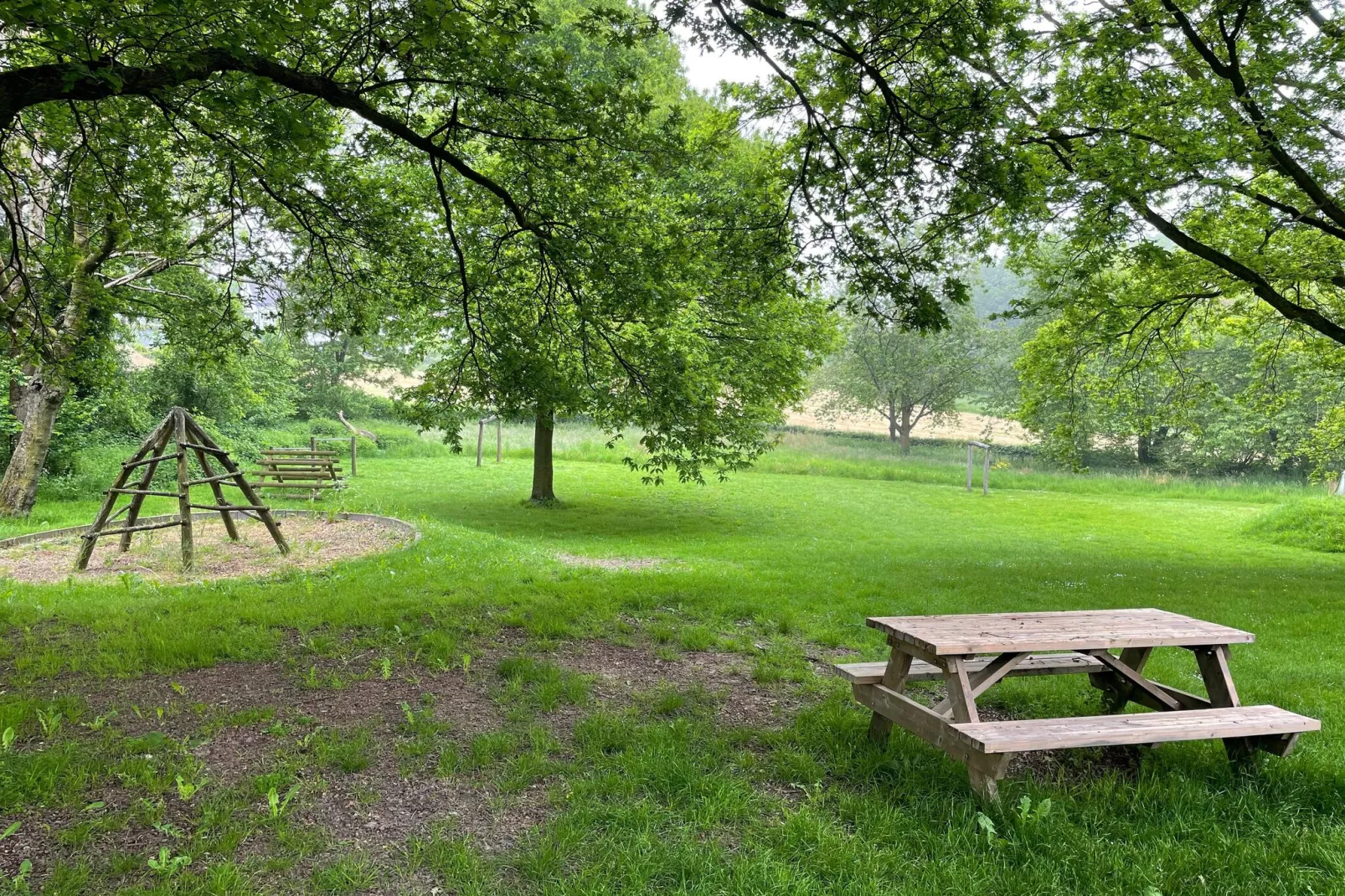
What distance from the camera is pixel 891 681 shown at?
4.06 metres

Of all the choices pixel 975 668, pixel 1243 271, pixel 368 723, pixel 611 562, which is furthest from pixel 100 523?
pixel 1243 271

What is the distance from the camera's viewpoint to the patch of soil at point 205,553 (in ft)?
29.9

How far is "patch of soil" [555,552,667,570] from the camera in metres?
10.5

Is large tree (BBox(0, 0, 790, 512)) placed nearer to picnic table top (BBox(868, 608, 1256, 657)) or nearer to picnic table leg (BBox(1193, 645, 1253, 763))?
picnic table top (BBox(868, 608, 1256, 657))

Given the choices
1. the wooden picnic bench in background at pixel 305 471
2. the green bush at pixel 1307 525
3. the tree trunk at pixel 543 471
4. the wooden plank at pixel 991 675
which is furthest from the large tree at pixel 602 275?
the green bush at pixel 1307 525

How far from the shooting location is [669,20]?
5684 millimetres

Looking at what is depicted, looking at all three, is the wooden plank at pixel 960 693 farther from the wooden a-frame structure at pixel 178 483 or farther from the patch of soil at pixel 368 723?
the wooden a-frame structure at pixel 178 483

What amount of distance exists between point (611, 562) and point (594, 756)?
24.1 ft

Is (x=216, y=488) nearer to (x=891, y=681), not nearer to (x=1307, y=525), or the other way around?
(x=891, y=681)

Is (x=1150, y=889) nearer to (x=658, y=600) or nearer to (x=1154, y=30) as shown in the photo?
(x=658, y=600)

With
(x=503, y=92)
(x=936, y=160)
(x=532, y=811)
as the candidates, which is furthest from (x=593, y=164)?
(x=532, y=811)

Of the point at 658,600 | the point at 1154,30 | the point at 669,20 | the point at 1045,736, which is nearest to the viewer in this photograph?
the point at 1045,736

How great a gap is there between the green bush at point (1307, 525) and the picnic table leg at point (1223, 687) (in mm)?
16444

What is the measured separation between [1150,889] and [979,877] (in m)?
0.61
